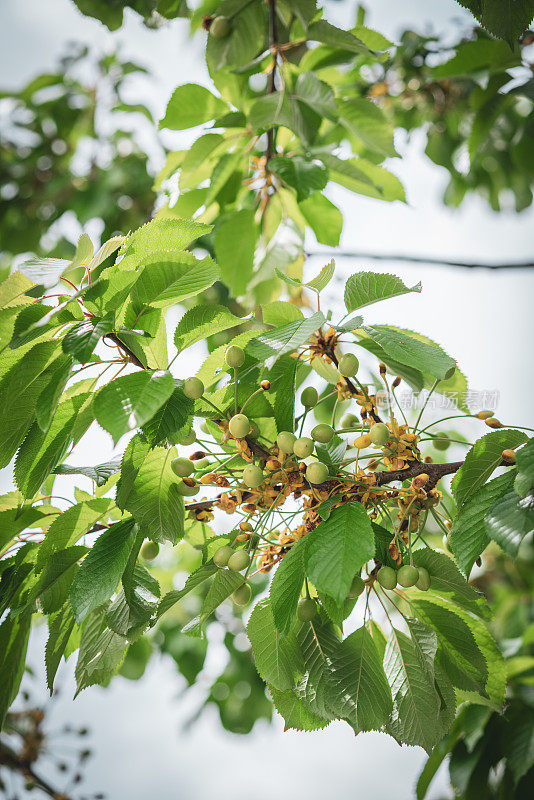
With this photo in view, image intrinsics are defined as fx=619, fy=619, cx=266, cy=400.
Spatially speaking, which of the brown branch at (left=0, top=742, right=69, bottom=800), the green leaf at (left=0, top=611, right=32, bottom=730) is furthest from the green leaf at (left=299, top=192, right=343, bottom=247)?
the brown branch at (left=0, top=742, right=69, bottom=800)

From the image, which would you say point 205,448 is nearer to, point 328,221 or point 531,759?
point 328,221

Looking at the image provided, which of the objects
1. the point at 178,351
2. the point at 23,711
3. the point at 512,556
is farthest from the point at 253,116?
the point at 23,711

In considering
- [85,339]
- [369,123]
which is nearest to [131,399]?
[85,339]

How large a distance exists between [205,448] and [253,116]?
604 millimetres

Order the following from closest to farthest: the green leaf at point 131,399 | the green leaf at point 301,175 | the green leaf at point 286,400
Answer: the green leaf at point 131,399 < the green leaf at point 286,400 < the green leaf at point 301,175

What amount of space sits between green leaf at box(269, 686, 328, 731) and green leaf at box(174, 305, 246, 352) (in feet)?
1.41

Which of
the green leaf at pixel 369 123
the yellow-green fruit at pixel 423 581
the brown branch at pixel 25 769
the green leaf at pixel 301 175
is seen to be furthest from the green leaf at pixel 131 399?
the brown branch at pixel 25 769

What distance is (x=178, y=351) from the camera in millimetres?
696

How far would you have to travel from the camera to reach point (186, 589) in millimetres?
706

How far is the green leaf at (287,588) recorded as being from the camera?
643mm

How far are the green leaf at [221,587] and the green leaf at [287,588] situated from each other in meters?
0.06

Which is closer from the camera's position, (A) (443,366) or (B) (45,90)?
(A) (443,366)

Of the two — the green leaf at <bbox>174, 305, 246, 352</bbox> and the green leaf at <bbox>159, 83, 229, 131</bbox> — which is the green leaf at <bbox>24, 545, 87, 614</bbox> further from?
the green leaf at <bbox>159, 83, 229, 131</bbox>

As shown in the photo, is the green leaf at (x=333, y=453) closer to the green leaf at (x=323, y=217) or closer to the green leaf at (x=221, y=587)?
the green leaf at (x=221, y=587)
